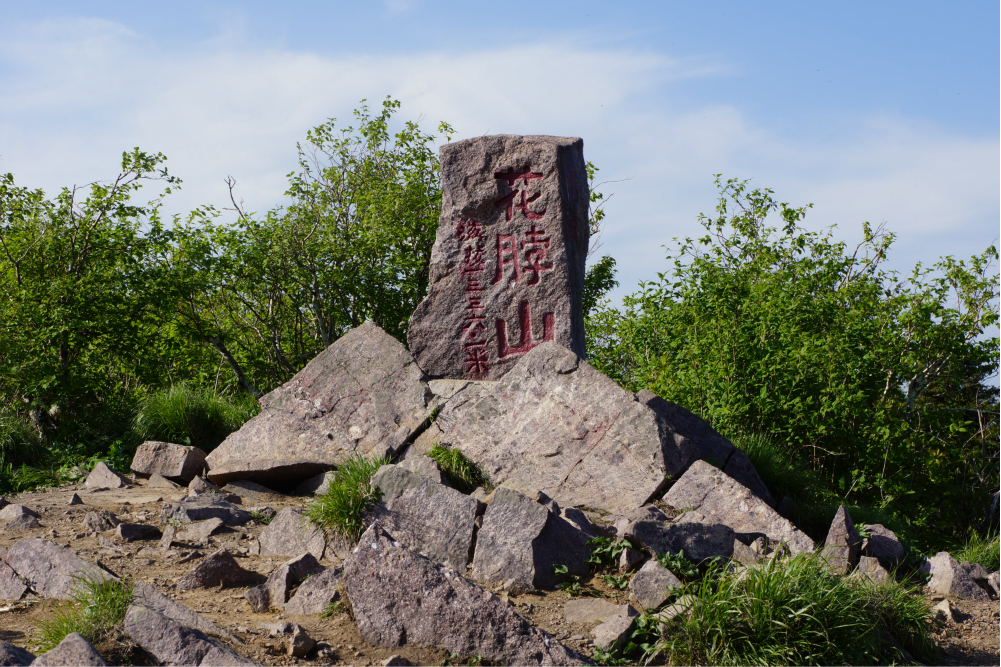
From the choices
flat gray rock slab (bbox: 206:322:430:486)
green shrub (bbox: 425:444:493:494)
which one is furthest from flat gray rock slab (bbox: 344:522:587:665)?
flat gray rock slab (bbox: 206:322:430:486)

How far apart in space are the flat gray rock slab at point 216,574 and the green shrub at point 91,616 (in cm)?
40

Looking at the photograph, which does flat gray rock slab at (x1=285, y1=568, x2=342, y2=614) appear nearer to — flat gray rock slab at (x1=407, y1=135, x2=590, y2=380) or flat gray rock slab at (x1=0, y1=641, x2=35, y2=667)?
flat gray rock slab at (x1=0, y1=641, x2=35, y2=667)

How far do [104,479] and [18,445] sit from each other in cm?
143

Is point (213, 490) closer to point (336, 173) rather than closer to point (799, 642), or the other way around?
point (799, 642)

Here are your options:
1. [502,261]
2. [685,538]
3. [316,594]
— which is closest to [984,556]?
[685,538]

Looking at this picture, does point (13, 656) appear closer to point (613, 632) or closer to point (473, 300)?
point (613, 632)

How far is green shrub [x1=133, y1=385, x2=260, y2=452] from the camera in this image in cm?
770

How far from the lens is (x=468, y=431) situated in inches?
247

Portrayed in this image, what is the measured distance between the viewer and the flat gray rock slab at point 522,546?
13.5 ft

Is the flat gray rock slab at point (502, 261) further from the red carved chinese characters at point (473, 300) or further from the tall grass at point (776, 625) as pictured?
the tall grass at point (776, 625)

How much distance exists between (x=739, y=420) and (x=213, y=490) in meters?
4.81

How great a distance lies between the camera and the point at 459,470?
5891 mm

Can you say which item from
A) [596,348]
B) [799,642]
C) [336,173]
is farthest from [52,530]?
[596,348]

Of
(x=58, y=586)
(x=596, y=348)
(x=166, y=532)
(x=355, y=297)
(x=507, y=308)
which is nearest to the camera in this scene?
(x=58, y=586)
